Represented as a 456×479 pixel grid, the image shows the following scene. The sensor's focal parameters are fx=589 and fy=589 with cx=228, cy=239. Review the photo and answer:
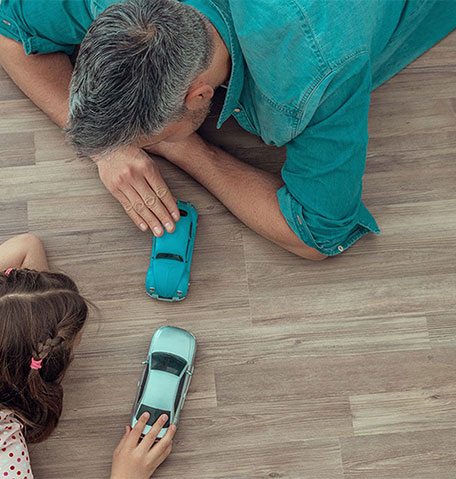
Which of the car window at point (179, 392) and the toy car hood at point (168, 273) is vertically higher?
the toy car hood at point (168, 273)

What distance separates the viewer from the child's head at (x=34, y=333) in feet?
3.54

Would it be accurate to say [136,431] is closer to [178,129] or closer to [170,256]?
[170,256]

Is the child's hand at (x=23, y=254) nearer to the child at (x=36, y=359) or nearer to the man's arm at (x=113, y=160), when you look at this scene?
the child at (x=36, y=359)

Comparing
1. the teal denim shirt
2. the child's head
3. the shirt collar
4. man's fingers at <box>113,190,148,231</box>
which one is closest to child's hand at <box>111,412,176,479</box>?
the child's head

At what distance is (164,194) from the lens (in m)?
1.40

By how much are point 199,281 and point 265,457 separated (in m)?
0.45

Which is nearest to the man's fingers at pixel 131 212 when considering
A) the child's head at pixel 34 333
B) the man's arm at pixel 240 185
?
the man's arm at pixel 240 185

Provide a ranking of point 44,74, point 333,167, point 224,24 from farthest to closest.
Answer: point 44,74 < point 333,167 < point 224,24

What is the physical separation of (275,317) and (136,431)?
0.42 metres

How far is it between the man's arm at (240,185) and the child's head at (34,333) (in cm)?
45

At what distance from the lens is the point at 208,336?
4.74ft

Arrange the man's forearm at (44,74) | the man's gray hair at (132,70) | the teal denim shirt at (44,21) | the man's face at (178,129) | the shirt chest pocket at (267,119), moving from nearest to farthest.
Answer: the man's gray hair at (132,70), the man's face at (178,129), the shirt chest pocket at (267,119), the teal denim shirt at (44,21), the man's forearm at (44,74)

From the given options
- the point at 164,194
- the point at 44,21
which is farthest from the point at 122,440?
the point at 44,21

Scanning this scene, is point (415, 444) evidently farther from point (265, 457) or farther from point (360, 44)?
point (360, 44)
